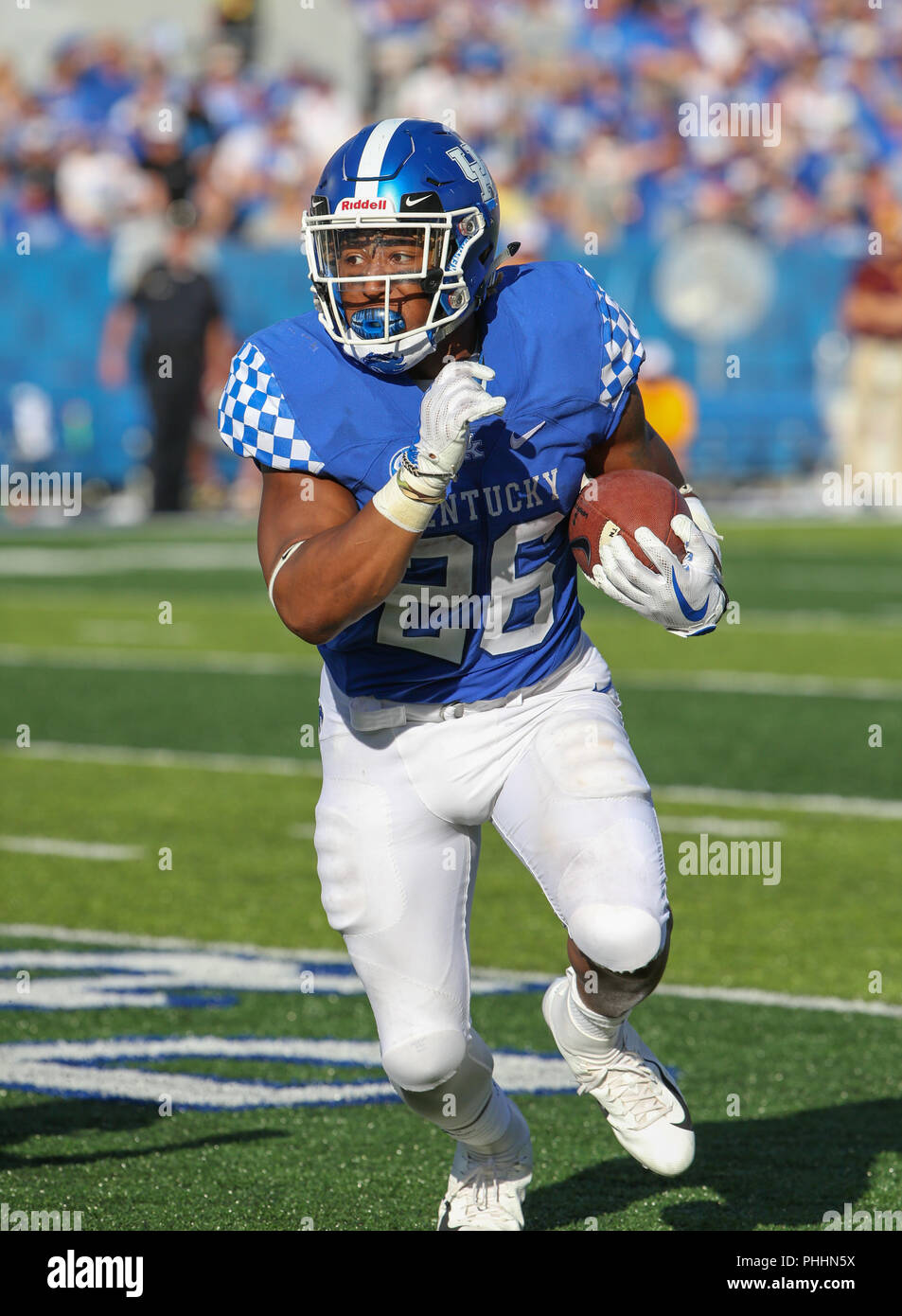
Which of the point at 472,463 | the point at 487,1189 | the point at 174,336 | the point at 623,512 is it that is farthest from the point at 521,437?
the point at 174,336

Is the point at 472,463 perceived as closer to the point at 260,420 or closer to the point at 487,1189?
the point at 260,420

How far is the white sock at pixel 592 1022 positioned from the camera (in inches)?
132

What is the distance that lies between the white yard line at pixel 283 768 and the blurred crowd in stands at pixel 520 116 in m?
10.1

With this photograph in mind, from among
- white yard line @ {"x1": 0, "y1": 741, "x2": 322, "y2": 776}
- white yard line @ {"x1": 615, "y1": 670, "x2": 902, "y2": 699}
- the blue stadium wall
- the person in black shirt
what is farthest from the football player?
the blue stadium wall

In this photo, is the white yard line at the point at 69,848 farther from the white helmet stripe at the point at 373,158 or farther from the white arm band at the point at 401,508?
the white arm band at the point at 401,508

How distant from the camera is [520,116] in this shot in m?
20.8

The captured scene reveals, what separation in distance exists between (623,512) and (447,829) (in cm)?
58

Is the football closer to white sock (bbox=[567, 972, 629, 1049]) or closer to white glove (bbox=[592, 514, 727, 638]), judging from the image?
white glove (bbox=[592, 514, 727, 638])

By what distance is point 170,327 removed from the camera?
56.0ft

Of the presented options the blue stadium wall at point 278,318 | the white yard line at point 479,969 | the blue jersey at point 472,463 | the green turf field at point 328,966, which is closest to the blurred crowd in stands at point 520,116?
the blue stadium wall at point 278,318
